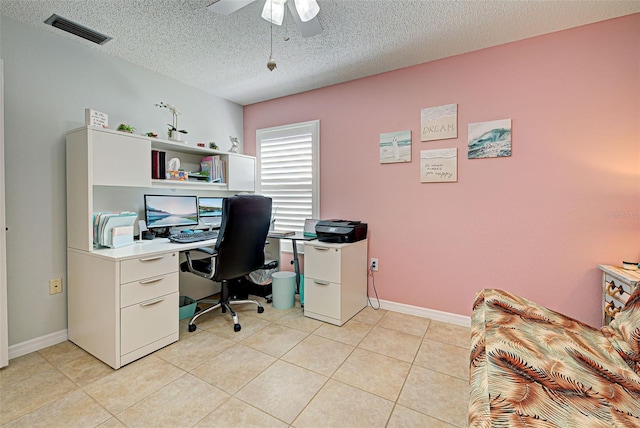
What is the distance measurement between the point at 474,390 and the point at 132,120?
3.17 meters

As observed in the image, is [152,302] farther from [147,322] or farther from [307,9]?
[307,9]

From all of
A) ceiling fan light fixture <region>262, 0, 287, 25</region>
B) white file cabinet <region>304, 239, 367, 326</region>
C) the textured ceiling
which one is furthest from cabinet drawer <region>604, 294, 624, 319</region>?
ceiling fan light fixture <region>262, 0, 287, 25</region>

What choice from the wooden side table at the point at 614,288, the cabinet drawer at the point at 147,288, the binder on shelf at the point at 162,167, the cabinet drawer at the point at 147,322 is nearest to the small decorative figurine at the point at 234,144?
the binder on shelf at the point at 162,167

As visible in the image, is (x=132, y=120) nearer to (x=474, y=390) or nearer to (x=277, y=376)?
(x=277, y=376)

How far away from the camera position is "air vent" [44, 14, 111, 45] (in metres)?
2.03

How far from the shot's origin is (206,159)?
3.21 m

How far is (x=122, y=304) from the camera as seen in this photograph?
1921 millimetres

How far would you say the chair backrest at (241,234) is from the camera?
2348 mm

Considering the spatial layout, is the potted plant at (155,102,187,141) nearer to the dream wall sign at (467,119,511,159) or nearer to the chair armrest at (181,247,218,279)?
the chair armrest at (181,247,218,279)

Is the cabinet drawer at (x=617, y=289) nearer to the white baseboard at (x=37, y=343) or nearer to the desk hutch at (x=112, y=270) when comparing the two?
the desk hutch at (x=112, y=270)

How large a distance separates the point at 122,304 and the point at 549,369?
231cm

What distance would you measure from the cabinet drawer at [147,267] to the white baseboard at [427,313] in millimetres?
1933

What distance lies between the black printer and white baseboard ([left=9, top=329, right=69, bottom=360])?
2.21m

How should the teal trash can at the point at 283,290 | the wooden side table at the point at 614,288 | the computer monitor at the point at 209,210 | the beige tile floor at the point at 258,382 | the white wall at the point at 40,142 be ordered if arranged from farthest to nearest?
1. the computer monitor at the point at 209,210
2. the teal trash can at the point at 283,290
3. the white wall at the point at 40,142
4. the wooden side table at the point at 614,288
5. the beige tile floor at the point at 258,382
